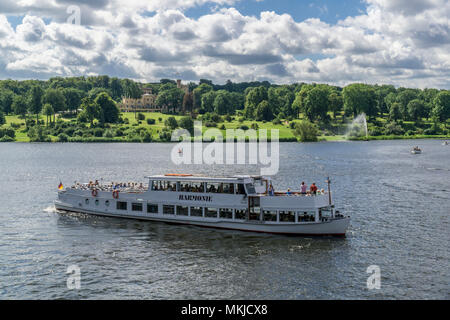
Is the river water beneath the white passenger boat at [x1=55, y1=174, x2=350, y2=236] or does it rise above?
beneath

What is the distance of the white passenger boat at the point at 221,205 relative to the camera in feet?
169

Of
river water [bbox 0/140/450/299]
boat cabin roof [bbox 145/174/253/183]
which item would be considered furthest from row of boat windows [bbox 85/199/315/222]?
boat cabin roof [bbox 145/174/253/183]

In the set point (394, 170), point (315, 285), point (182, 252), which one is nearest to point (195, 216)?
point (182, 252)

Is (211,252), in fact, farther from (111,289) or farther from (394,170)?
(394,170)

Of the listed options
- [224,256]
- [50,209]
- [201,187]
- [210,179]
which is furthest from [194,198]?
[50,209]

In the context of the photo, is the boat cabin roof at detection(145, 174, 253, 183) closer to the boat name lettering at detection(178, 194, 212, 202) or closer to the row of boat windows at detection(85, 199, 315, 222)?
the boat name lettering at detection(178, 194, 212, 202)

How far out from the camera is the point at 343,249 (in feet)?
156

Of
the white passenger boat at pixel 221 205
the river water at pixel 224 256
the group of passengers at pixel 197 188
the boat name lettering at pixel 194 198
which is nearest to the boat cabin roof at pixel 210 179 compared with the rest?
the white passenger boat at pixel 221 205

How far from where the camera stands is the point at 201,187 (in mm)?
57094

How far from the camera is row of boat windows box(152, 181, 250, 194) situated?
180ft

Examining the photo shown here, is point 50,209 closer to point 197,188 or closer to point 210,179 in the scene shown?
point 197,188

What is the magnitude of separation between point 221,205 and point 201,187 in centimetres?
363

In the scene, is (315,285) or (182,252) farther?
(182,252)

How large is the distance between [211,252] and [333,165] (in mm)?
90322
